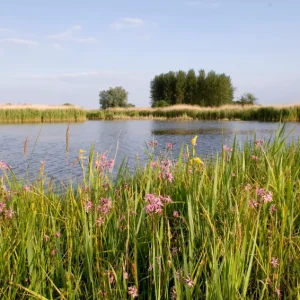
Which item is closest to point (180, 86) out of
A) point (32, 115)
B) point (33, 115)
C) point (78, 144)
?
point (33, 115)

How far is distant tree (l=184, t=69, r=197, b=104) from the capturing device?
55500 mm

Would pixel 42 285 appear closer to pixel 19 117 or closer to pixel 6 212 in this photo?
pixel 6 212

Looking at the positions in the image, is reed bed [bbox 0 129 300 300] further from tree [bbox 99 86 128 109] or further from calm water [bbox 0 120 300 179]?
tree [bbox 99 86 128 109]

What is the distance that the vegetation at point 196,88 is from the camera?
54.5m

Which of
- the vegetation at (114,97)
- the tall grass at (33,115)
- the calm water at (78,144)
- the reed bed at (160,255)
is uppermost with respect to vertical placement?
the vegetation at (114,97)

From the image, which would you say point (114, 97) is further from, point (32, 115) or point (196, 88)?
point (32, 115)

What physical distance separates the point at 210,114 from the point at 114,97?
2679cm

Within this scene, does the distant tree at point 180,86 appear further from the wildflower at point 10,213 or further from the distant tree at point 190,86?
the wildflower at point 10,213

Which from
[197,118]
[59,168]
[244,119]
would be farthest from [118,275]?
[197,118]

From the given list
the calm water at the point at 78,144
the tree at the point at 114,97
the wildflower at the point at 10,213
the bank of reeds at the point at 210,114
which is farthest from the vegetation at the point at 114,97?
the wildflower at the point at 10,213

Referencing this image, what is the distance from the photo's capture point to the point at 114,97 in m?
60.5

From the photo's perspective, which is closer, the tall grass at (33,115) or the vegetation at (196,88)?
the tall grass at (33,115)

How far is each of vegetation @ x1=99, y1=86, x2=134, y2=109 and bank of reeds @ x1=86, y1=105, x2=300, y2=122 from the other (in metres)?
14.2

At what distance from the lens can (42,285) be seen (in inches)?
65.8
